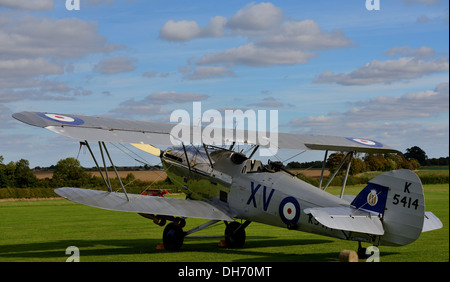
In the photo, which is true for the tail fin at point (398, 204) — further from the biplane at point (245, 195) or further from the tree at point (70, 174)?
the tree at point (70, 174)

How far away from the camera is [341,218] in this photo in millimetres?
10336

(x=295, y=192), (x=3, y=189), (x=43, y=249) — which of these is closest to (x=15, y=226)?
(x=3, y=189)

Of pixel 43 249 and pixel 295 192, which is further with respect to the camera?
pixel 43 249

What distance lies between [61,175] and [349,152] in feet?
58.8

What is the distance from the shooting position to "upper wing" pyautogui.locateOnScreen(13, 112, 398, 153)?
1073 cm

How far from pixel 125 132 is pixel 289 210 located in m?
3.91

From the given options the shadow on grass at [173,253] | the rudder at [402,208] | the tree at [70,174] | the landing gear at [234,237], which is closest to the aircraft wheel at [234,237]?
the landing gear at [234,237]

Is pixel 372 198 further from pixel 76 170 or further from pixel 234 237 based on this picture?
pixel 76 170

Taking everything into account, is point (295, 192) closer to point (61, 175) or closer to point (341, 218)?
point (341, 218)

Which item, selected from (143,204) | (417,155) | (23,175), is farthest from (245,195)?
(417,155)

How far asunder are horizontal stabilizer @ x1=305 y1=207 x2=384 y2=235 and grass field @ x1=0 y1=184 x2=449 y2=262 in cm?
110

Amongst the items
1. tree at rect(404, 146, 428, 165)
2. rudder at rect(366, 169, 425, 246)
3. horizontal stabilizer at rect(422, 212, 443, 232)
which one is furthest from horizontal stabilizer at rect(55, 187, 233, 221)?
tree at rect(404, 146, 428, 165)

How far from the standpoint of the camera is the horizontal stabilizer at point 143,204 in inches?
479

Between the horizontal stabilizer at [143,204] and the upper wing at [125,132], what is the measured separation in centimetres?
161
